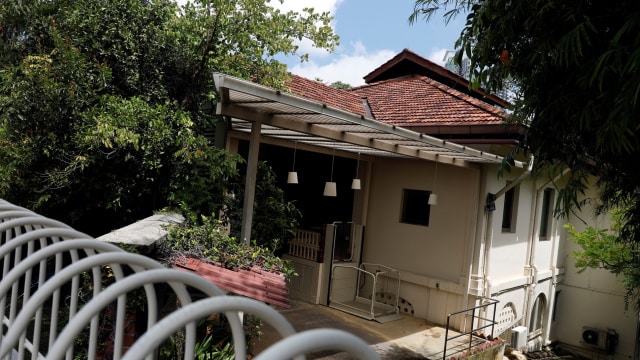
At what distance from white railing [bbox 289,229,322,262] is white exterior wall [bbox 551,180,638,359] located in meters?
10.3

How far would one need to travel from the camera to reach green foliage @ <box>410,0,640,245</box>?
3.24m

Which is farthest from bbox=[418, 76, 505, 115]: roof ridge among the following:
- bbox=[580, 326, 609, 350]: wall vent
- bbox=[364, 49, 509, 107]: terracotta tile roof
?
bbox=[580, 326, 609, 350]: wall vent

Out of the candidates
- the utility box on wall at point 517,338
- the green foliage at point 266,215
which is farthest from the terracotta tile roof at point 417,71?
the green foliage at point 266,215

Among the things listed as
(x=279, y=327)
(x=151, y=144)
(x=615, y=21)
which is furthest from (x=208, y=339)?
(x=615, y=21)

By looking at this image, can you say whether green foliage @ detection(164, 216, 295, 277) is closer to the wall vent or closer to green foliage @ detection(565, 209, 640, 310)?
green foliage @ detection(565, 209, 640, 310)

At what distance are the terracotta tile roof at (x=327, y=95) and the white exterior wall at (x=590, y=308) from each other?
9.03 meters

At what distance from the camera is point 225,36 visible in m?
8.49

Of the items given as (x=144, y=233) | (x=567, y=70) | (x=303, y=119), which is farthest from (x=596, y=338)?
(x=144, y=233)

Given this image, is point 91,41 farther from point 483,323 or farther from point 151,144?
point 483,323

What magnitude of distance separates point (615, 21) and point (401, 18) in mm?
2013

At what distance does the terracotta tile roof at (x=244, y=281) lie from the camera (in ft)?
14.9

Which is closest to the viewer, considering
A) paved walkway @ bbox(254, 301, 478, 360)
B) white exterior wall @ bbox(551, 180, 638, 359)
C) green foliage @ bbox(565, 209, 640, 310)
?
paved walkway @ bbox(254, 301, 478, 360)

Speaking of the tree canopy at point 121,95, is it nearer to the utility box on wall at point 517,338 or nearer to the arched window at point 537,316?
the utility box on wall at point 517,338

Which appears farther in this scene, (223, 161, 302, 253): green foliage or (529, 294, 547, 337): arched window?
(529, 294, 547, 337): arched window
